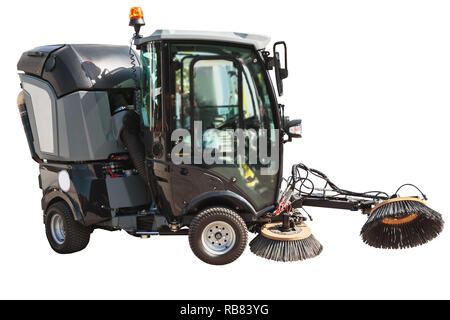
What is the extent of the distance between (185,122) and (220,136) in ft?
1.30

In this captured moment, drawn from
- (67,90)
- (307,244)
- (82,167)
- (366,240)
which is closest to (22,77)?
(67,90)

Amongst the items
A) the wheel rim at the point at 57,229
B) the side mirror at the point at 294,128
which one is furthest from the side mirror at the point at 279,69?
the wheel rim at the point at 57,229

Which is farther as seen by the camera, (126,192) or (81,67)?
(126,192)

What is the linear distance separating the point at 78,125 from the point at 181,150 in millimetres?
1232

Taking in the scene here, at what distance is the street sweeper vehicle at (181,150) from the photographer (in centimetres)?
573

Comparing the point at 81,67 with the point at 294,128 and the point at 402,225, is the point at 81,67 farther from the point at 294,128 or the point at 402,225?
the point at 402,225

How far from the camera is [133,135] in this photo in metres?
6.16

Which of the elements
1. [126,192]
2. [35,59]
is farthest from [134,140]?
[35,59]

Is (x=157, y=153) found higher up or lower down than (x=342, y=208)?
higher up

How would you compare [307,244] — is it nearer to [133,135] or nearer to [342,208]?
[342,208]

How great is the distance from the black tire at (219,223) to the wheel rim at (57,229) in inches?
67.7

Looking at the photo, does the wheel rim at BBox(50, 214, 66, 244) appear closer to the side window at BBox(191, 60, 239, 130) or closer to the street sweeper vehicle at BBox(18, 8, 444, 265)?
the street sweeper vehicle at BBox(18, 8, 444, 265)

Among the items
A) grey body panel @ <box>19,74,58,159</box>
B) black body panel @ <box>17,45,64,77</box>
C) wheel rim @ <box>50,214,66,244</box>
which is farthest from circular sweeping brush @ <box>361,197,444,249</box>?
black body panel @ <box>17,45,64,77</box>

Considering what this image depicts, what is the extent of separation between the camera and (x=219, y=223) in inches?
231
